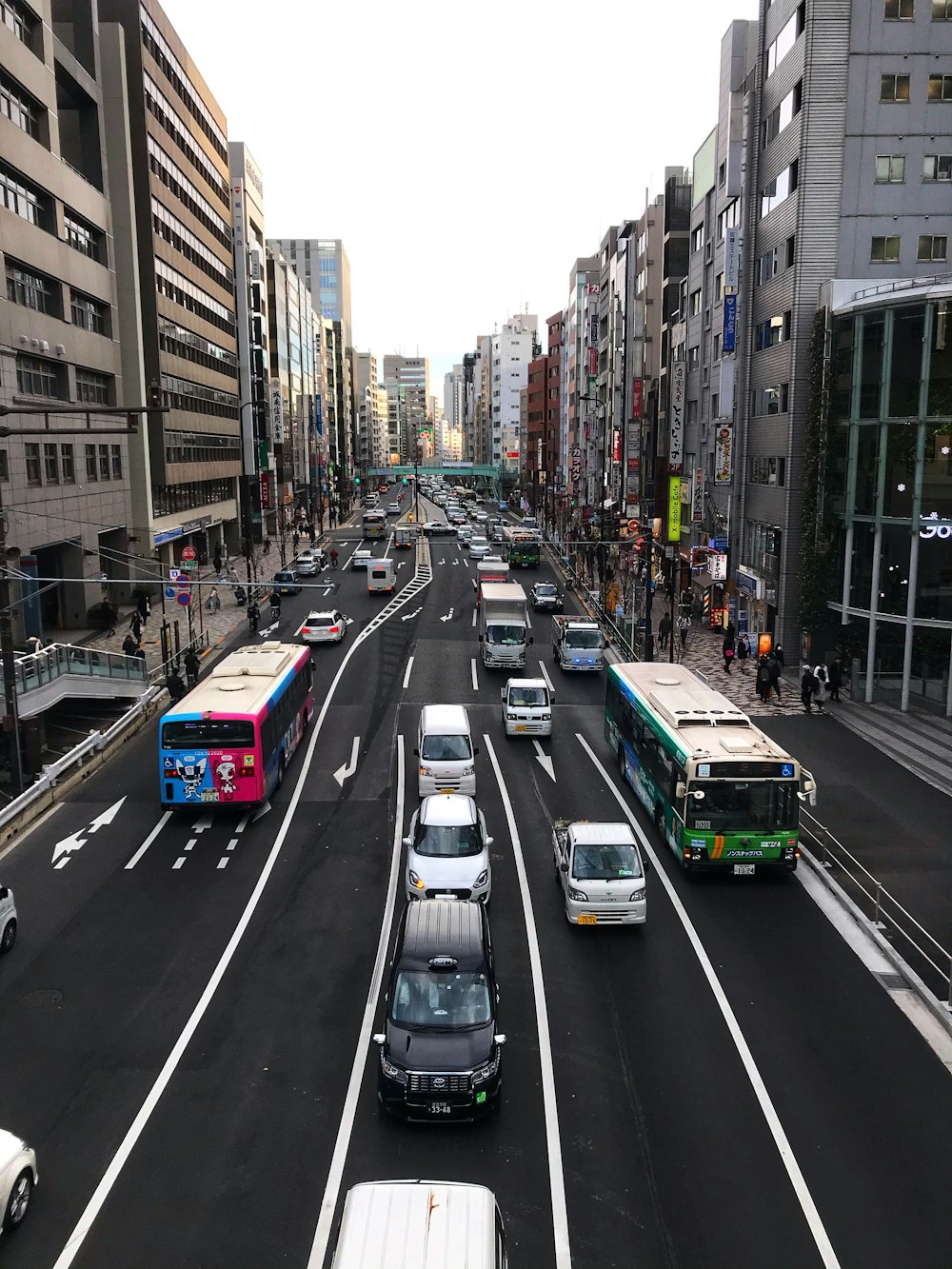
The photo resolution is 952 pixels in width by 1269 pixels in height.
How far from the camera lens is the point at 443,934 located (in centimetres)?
1576

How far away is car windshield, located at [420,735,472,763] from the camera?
27.1 meters

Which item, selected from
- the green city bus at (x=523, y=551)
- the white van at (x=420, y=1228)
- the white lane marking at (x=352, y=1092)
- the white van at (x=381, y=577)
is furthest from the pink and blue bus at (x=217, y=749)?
the green city bus at (x=523, y=551)

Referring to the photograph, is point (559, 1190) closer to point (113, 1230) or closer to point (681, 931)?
→ point (113, 1230)

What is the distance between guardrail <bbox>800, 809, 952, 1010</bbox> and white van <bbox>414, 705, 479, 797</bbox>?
8.89 metres

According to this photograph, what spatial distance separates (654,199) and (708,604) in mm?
50146

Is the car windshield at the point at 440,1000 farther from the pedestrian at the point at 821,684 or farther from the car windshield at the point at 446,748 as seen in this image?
the pedestrian at the point at 821,684

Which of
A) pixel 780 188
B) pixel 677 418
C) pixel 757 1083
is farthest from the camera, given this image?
pixel 677 418

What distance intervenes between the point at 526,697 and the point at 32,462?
26.3 metres

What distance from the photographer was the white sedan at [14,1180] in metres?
11.1

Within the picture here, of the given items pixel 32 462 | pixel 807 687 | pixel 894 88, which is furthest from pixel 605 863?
pixel 894 88

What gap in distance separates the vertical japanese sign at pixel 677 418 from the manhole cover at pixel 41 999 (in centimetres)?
5497

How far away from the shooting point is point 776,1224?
11.7 m

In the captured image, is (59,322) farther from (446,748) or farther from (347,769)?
(446,748)

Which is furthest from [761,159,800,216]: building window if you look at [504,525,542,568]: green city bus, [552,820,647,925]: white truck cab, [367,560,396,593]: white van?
[504,525,542,568]: green city bus
